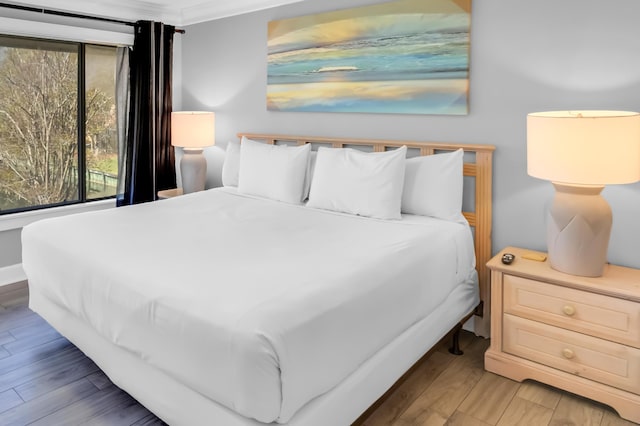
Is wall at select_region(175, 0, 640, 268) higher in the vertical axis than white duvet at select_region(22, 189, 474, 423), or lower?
higher

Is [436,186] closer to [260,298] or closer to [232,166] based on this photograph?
[260,298]

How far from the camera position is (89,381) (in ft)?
7.76

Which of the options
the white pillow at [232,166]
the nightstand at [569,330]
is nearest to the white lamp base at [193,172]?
the white pillow at [232,166]

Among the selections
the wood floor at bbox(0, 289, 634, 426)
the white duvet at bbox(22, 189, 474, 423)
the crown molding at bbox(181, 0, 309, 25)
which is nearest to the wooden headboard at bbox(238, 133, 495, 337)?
the white duvet at bbox(22, 189, 474, 423)

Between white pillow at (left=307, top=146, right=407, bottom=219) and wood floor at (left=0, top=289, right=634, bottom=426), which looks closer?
wood floor at (left=0, top=289, right=634, bottom=426)

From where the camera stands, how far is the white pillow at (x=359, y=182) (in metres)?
2.83

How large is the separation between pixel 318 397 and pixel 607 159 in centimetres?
155

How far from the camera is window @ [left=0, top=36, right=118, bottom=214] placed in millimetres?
3807

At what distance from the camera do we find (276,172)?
134 inches

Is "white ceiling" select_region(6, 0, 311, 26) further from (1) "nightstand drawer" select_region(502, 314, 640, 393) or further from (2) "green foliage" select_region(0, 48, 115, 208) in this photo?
(1) "nightstand drawer" select_region(502, 314, 640, 393)

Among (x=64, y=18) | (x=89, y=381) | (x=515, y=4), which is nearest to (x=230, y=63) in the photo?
(x=64, y=18)

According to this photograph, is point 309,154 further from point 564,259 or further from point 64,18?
point 64,18

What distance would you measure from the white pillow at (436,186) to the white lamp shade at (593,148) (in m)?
0.71

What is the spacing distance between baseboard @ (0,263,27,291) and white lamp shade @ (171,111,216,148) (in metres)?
1.66
